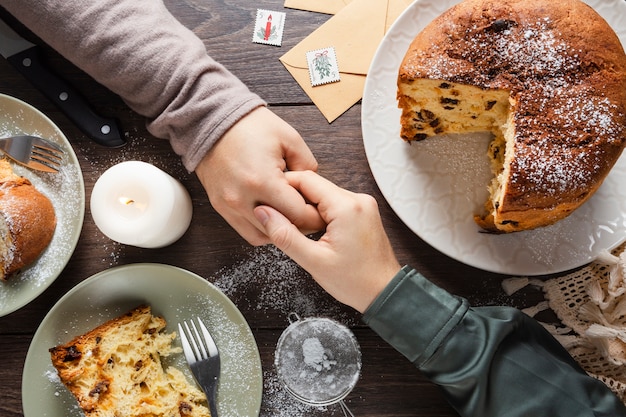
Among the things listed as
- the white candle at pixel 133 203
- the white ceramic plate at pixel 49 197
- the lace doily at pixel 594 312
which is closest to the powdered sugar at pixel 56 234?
the white ceramic plate at pixel 49 197

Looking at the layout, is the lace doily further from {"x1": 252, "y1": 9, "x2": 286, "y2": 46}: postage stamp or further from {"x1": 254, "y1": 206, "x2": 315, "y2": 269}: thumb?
{"x1": 252, "y1": 9, "x2": 286, "y2": 46}: postage stamp

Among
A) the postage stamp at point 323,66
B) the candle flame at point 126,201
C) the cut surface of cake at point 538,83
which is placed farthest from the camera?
the postage stamp at point 323,66

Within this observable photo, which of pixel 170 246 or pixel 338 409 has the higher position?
pixel 170 246

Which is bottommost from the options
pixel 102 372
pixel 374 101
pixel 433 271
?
pixel 102 372

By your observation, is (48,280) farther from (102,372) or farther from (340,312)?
(340,312)

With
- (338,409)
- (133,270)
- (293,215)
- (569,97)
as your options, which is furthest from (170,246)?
(569,97)

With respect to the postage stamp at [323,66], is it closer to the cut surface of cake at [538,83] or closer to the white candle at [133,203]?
the cut surface of cake at [538,83]

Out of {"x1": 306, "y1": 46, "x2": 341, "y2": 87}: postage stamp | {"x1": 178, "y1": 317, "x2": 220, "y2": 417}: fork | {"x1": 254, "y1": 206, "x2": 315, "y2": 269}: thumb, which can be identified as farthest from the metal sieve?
{"x1": 306, "y1": 46, "x2": 341, "y2": 87}: postage stamp

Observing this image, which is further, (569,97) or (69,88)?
(69,88)
